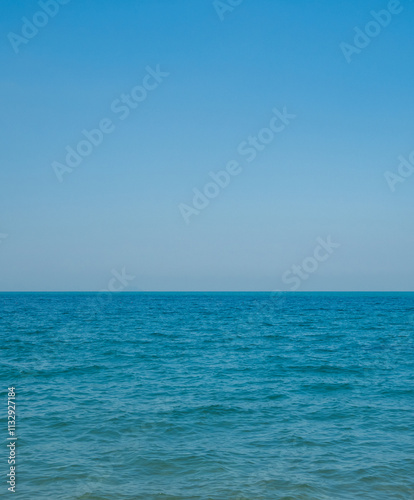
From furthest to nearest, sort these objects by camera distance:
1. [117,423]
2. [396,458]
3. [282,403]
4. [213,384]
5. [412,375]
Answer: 1. [412,375]
2. [213,384]
3. [282,403]
4. [117,423]
5. [396,458]

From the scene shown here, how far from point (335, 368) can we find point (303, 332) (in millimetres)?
19180

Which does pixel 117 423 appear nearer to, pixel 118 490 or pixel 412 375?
pixel 118 490

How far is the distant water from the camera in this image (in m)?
10.9

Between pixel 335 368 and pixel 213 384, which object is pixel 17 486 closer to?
pixel 213 384

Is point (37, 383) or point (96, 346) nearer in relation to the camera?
point (37, 383)

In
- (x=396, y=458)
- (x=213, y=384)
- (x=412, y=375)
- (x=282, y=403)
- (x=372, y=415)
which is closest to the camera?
(x=396, y=458)

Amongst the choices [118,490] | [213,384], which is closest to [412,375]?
[213,384]

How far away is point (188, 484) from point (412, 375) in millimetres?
16760

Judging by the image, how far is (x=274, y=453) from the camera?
41.9 feet

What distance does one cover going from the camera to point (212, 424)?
50.1 ft

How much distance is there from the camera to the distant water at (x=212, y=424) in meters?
10.9

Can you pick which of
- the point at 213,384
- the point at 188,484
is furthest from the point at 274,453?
the point at 213,384

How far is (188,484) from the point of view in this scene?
10.9 meters

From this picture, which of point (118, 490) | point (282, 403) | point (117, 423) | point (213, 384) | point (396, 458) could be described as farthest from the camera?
point (213, 384)
